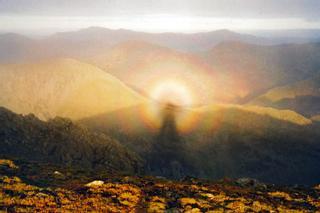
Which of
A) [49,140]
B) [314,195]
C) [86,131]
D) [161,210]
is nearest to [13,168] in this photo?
[161,210]

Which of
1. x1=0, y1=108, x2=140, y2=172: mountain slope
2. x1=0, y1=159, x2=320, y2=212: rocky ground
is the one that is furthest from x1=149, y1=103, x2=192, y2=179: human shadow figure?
x1=0, y1=159, x2=320, y2=212: rocky ground

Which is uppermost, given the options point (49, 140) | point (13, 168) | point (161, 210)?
point (49, 140)

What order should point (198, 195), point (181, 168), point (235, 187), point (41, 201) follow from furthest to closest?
point (181, 168), point (235, 187), point (198, 195), point (41, 201)

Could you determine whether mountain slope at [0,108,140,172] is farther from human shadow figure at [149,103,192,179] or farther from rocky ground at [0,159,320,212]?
rocky ground at [0,159,320,212]

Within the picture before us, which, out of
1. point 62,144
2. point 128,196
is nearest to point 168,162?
point 62,144

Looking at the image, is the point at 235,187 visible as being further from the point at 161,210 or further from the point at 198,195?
the point at 161,210

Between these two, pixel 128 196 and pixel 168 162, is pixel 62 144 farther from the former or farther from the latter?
pixel 128 196
